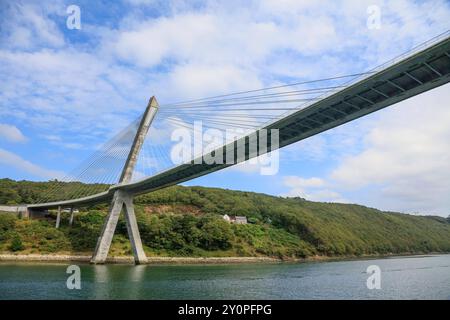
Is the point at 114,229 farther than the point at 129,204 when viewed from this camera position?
No

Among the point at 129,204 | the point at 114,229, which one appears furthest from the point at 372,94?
the point at 114,229

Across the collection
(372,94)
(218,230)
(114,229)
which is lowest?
(218,230)

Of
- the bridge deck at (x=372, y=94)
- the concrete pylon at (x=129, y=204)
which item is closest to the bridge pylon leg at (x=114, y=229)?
the concrete pylon at (x=129, y=204)

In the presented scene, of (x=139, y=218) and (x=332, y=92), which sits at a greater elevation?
(x=332, y=92)

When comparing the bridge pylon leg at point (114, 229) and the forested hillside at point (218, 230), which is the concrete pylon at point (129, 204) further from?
the forested hillside at point (218, 230)

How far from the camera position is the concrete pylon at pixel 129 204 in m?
48.3

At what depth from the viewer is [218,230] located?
212 ft

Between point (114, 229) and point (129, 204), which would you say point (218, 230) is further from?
point (114, 229)

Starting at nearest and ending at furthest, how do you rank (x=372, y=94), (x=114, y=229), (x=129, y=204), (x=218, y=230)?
(x=372, y=94) → (x=114, y=229) → (x=129, y=204) → (x=218, y=230)

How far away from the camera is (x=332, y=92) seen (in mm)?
27016

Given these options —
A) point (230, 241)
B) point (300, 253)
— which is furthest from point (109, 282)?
point (300, 253)

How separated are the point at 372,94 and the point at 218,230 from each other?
4221 centimetres
